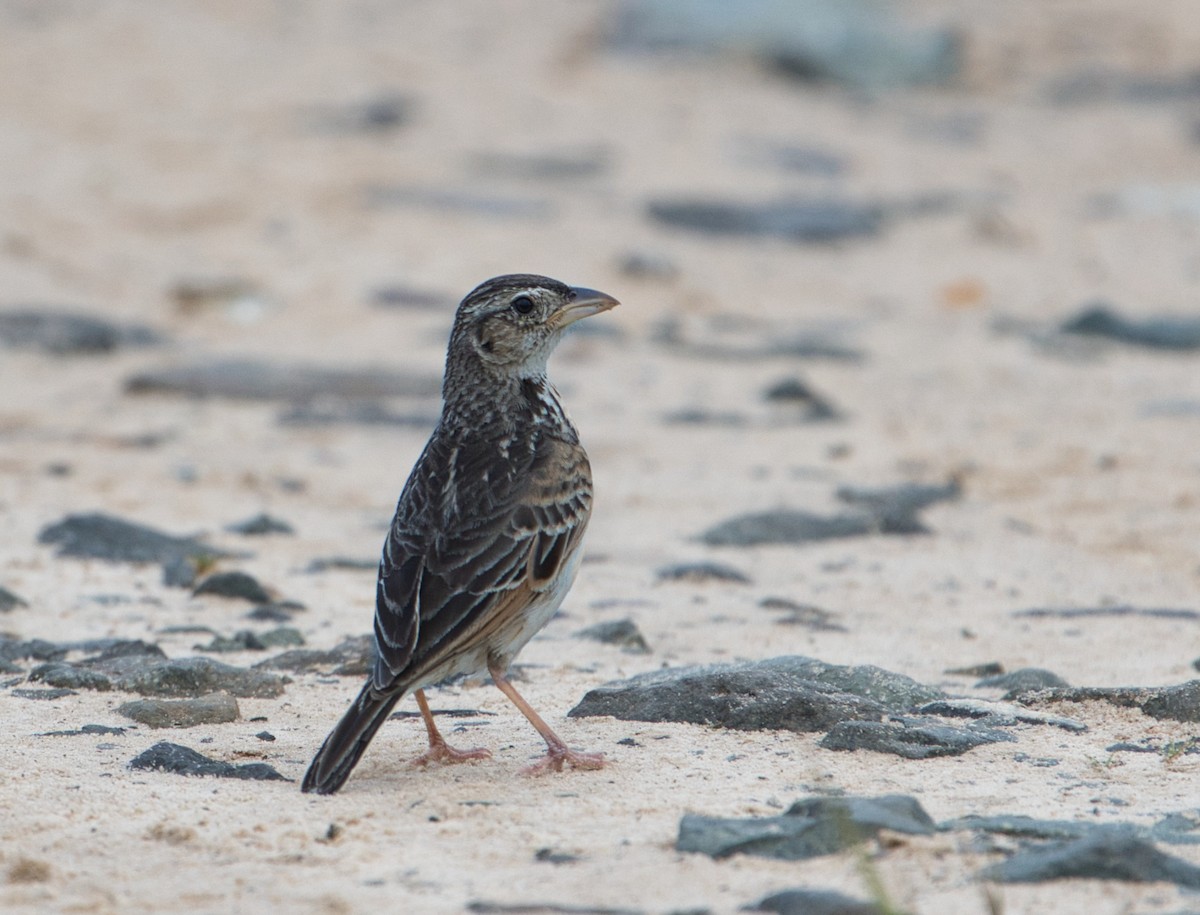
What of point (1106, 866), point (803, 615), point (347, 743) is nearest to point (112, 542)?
point (803, 615)

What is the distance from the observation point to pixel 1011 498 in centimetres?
908

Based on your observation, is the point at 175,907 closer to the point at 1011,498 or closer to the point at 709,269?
the point at 1011,498

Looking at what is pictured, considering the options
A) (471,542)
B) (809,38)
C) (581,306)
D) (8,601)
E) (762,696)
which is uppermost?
(809,38)

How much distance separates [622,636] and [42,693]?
6.63 feet

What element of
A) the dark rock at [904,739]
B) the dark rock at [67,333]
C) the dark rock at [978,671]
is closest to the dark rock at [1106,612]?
the dark rock at [978,671]

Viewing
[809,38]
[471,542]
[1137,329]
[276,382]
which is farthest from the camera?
[809,38]

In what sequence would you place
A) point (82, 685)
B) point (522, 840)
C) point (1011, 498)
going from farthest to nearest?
point (1011, 498) < point (82, 685) < point (522, 840)

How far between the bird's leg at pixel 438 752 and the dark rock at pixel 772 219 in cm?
1011

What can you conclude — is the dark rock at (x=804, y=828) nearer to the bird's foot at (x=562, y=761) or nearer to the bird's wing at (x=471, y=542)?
the bird's foot at (x=562, y=761)

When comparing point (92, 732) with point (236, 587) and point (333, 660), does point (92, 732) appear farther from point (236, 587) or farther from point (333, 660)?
point (236, 587)

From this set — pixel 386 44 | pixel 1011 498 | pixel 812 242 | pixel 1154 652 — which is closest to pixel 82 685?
pixel 1154 652

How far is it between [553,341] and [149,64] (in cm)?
1381

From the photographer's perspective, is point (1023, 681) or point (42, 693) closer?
point (42, 693)

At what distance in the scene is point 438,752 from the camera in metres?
5.01
